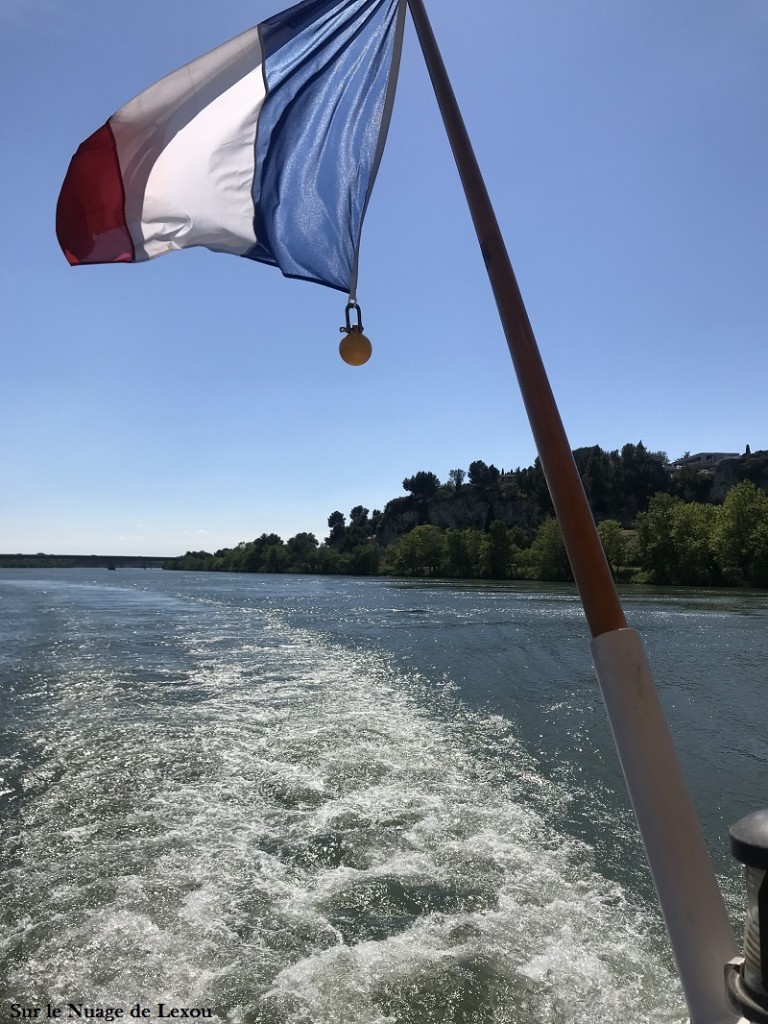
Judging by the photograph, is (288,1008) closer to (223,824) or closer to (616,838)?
(223,824)

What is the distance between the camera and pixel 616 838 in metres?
7.76

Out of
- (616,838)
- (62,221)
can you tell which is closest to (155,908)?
(616,838)

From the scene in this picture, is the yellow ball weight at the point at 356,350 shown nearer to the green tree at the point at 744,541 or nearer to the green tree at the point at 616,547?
the green tree at the point at 744,541

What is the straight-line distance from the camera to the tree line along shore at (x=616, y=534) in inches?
3167

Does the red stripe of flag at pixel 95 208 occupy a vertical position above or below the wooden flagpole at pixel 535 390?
above

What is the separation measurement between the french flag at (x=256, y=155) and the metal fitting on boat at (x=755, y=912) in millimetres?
3154

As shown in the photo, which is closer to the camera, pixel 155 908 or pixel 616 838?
pixel 155 908

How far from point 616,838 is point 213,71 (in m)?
7.89

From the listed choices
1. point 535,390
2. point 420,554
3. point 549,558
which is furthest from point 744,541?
point 535,390

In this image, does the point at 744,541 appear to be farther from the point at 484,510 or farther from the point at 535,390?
the point at 484,510

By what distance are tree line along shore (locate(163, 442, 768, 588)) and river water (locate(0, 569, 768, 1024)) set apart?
6.36 metres

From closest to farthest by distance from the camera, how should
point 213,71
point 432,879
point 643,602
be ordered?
point 213,71, point 432,879, point 643,602

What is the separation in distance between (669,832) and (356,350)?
230 cm

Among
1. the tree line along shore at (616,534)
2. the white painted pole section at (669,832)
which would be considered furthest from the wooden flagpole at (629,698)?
the tree line along shore at (616,534)
